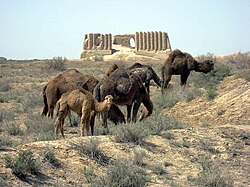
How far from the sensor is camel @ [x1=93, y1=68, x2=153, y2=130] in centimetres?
1335

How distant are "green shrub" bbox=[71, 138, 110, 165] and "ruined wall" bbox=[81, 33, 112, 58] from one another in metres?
51.7

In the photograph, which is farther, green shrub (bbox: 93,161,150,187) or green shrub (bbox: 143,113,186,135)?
green shrub (bbox: 143,113,186,135)

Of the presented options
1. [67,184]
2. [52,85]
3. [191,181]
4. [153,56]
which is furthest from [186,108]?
[153,56]

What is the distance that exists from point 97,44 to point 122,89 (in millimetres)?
49946

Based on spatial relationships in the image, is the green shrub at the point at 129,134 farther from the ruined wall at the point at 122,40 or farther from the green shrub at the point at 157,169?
the ruined wall at the point at 122,40

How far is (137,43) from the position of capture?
61438 mm

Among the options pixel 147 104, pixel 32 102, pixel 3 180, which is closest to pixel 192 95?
pixel 32 102

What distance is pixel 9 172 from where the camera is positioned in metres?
8.57

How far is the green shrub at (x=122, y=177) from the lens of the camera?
28.6ft

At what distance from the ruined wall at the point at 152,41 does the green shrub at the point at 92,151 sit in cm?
5113

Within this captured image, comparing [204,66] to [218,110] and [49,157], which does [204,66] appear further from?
[49,157]

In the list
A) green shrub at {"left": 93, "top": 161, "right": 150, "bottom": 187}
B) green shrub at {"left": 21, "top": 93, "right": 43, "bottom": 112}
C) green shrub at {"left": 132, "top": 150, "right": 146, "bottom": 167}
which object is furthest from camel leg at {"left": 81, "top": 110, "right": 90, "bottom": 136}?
green shrub at {"left": 21, "top": 93, "right": 43, "bottom": 112}

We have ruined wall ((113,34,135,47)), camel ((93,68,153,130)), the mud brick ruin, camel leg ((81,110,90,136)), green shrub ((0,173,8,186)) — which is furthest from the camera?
ruined wall ((113,34,135,47))

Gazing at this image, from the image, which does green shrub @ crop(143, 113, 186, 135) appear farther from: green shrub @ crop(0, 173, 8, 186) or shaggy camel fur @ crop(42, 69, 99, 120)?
green shrub @ crop(0, 173, 8, 186)
